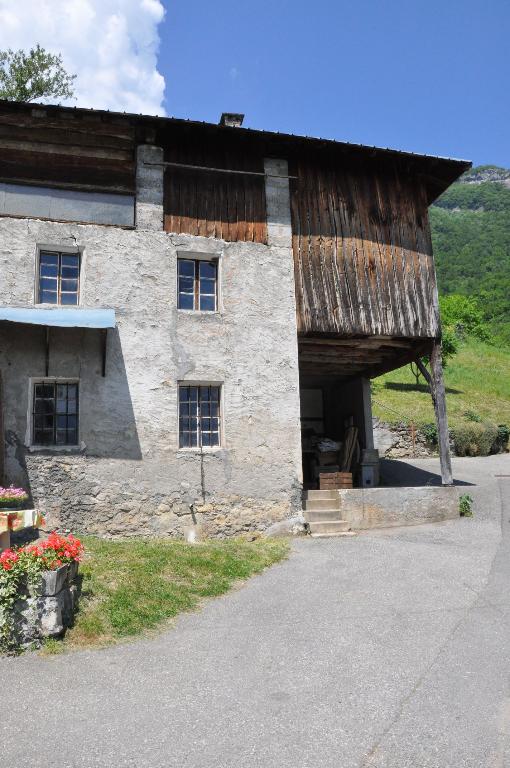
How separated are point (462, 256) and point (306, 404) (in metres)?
55.3

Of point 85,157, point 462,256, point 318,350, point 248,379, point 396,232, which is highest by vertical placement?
point 462,256

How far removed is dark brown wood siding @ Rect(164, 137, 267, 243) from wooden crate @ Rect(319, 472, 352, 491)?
576 centimetres

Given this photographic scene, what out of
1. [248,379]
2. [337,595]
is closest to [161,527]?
[248,379]

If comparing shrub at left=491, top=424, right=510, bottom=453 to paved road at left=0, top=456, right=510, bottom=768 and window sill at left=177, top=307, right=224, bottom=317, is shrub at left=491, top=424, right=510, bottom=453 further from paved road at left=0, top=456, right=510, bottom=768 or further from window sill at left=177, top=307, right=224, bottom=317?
paved road at left=0, top=456, right=510, bottom=768

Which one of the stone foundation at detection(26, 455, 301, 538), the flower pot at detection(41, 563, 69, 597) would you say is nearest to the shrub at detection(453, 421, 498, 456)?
the stone foundation at detection(26, 455, 301, 538)

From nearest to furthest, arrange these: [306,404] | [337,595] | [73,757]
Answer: [73,757]
[337,595]
[306,404]

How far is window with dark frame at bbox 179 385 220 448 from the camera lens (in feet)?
38.7

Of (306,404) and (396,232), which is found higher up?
(396,232)

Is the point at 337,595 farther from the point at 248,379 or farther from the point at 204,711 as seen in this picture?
the point at 248,379

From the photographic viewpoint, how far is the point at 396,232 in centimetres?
1383

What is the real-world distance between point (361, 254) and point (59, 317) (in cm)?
708

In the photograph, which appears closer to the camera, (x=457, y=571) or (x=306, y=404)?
(x=457, y=571)

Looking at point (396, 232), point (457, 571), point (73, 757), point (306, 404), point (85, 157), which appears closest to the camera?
point (73, 757)

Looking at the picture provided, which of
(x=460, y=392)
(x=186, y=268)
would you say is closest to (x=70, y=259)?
(x=186, y=268)
